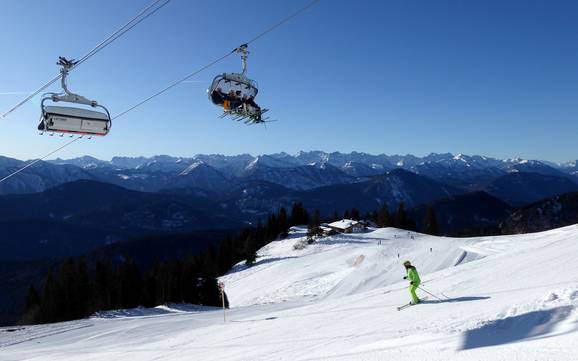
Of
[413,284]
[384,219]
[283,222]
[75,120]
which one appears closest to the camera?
[413,284]

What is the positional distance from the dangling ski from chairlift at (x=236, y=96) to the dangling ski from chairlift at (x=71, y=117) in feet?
17.1

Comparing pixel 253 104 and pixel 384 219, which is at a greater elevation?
pixel 253 104

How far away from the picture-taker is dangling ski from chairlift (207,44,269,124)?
2144 centimetres

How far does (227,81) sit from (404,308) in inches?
520

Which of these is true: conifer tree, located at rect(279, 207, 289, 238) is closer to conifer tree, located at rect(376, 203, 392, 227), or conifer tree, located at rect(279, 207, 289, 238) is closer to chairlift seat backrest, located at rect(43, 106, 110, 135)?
conifer tree, located at rect(376, 203, 392, 227)

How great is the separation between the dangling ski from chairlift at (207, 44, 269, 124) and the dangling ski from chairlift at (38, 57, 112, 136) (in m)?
5.21

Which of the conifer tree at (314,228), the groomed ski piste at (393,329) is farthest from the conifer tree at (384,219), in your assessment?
the groomed ski piste at (393,329)

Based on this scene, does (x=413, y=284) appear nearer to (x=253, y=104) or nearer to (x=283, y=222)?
(x=253, y=104)

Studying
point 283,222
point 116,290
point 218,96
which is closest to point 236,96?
point 218,96

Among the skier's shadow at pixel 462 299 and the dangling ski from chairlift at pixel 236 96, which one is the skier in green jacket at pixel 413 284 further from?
the dangling ski from chairlift at pixel 236 96

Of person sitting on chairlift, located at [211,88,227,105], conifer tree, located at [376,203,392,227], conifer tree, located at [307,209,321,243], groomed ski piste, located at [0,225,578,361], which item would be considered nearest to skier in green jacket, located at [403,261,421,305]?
groomed ski piste, located at [0,225,578,361]

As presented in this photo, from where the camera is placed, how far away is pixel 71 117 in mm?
18547

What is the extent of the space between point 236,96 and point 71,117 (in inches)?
296

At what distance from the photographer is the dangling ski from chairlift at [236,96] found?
2144 centimetres
